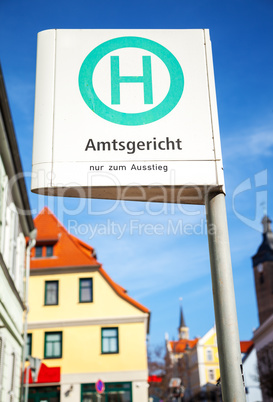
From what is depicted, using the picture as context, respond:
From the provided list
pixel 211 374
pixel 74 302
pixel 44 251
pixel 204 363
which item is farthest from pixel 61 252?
pixel 211 374

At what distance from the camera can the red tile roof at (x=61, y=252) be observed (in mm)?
27500

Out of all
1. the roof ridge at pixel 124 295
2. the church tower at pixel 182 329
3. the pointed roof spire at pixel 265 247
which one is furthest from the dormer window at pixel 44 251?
the church tower at pixel 182 329

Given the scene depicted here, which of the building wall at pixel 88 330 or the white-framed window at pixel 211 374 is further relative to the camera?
the white-framed window at pixel 211 374

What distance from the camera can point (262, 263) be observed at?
331ft

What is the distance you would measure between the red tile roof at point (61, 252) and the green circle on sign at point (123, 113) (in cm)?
2443

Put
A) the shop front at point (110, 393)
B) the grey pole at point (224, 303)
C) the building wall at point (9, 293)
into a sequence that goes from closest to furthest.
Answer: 1. the grey pole at point (224, 303)
2. the building wall at point (9, 293)
3. the shop front at point (110, 393)

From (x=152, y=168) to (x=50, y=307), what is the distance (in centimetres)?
2509

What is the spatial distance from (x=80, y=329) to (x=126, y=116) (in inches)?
966

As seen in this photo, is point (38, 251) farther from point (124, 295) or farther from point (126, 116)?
point (126, 116)

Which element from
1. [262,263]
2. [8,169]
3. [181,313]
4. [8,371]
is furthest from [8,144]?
[181,313]

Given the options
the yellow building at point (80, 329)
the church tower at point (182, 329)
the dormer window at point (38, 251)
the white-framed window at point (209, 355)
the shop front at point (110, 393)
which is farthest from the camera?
the church tower at point (182, 329)

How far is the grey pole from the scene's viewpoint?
2.48 meters

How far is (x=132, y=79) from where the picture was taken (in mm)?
3156

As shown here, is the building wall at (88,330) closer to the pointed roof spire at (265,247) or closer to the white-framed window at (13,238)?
the white-framed window at (13,238)
